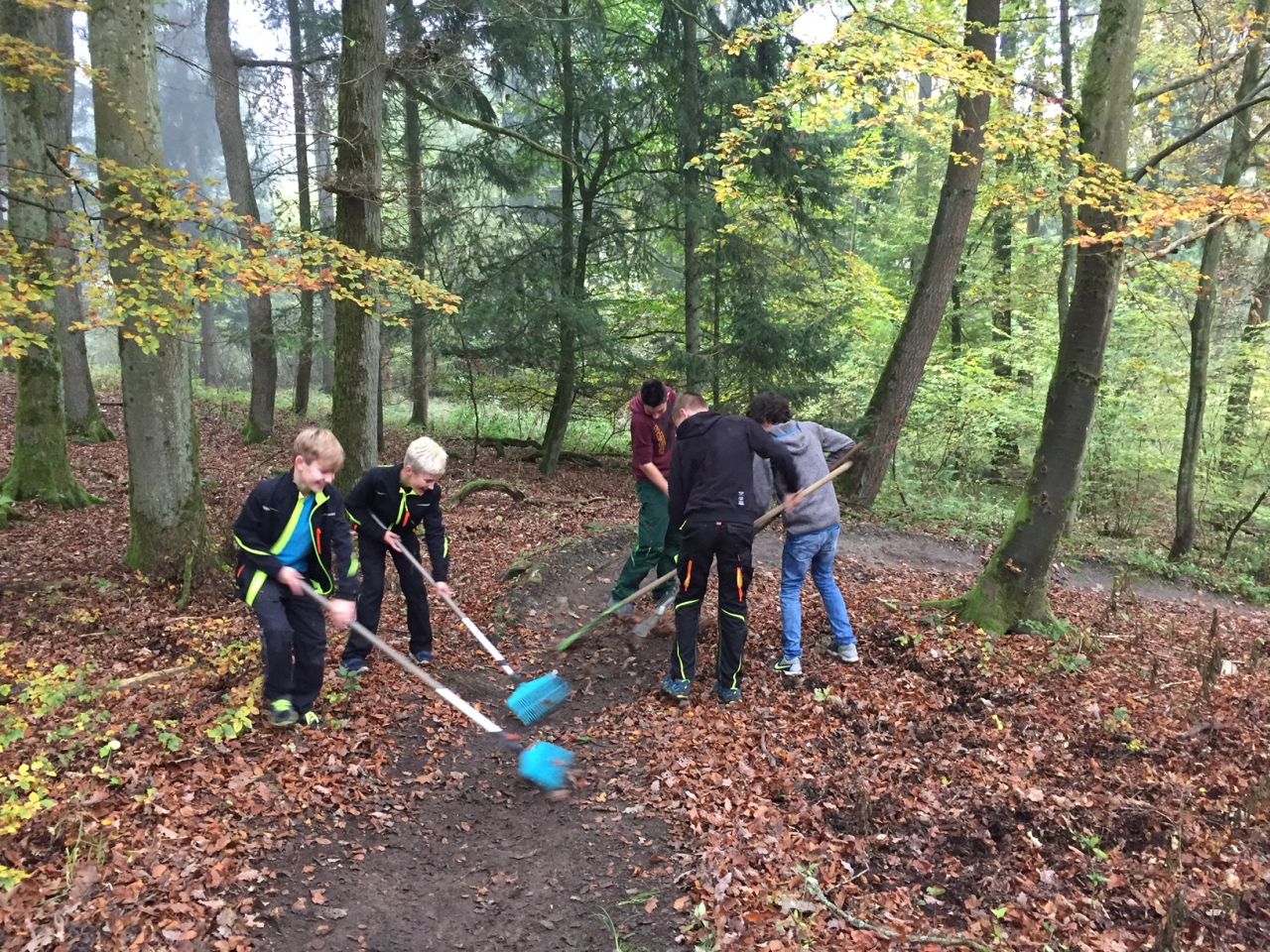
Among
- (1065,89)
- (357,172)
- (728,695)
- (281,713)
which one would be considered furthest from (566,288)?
(281,713)

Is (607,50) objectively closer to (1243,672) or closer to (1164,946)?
(1243,672)

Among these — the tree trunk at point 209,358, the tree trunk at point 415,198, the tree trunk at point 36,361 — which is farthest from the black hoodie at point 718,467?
the tree trunk at point 209,358

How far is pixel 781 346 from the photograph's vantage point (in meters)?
13.3

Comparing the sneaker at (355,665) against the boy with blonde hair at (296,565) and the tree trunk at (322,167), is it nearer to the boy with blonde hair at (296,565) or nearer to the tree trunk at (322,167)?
the boy with blonde hair at (296,565)

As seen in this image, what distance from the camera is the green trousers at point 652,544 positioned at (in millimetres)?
6848

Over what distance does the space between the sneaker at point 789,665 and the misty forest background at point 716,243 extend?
6.58ft

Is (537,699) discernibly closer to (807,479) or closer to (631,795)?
(631,795)

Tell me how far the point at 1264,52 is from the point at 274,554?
16658 mm

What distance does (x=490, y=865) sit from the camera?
12.6 feet

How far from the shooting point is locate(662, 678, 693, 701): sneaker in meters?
5.43

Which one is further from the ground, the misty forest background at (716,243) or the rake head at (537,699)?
the misty forest background at (716,243)

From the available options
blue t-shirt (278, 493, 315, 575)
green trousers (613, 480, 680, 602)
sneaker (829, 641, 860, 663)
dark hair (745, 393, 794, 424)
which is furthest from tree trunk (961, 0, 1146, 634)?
blue t-shirt (278, 493, 315, 575)

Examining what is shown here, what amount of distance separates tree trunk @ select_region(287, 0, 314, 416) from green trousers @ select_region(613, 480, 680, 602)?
9611 millimetres

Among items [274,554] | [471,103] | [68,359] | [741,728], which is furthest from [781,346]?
[68,359]
